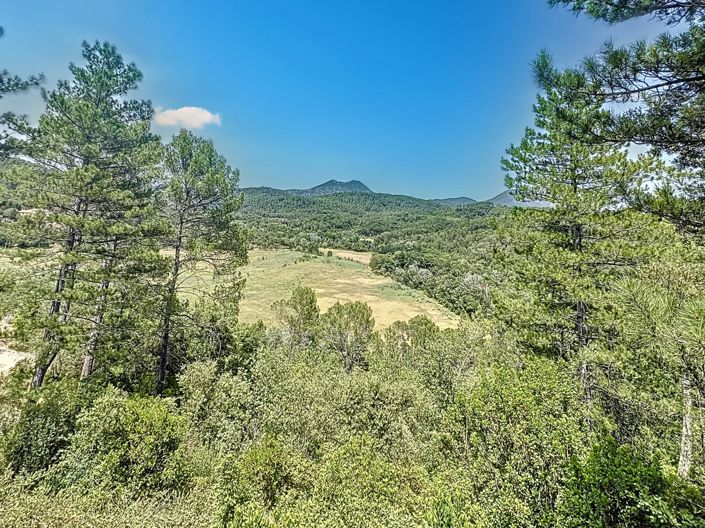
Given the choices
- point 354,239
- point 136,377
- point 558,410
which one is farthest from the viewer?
point 354,239

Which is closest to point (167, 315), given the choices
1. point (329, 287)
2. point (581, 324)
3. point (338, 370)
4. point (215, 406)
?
point (215, 406)

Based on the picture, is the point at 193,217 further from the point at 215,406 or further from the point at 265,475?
the point at 265,475

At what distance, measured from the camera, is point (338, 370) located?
1712 cm

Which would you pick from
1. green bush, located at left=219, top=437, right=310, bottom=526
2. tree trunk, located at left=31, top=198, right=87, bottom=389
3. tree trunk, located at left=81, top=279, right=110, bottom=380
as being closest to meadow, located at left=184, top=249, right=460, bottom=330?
tree trunk, located at left=81, top=279, right=110, bottom=380

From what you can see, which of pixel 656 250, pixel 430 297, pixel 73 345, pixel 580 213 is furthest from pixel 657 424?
pixel 430 297

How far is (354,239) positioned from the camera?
109 metres

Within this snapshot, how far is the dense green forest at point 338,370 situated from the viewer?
4484mm

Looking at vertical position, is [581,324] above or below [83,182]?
below

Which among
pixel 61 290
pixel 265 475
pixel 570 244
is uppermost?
pixel 570 244

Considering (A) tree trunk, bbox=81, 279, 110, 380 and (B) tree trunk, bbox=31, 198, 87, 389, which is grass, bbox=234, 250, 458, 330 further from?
(B) tree trunk, bbox=31, 198, 87, 389

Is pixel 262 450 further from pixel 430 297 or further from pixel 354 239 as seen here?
pixel 354 239

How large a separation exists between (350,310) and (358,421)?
12.7m

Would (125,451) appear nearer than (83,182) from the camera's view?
Yes

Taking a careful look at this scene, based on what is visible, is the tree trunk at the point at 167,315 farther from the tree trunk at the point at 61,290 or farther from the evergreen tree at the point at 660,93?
the evergreen tree at the point at 660,93
